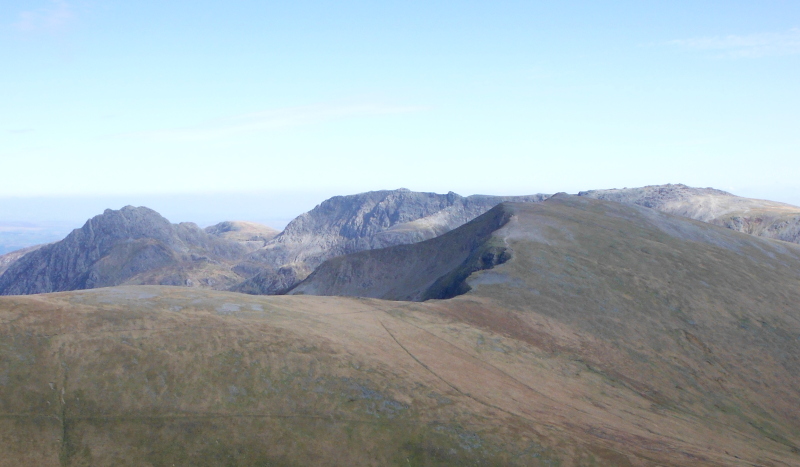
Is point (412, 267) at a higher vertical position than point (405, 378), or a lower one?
higher

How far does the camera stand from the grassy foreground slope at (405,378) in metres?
34.7

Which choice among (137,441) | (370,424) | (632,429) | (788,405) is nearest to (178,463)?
(137,441)

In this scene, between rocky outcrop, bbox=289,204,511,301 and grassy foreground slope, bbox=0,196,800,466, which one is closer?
grassy foreground slope, bbox=0,196,800,466

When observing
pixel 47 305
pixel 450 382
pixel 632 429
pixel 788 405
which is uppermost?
pixel 47 305

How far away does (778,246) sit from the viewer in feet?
396

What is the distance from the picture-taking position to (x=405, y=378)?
143 ft

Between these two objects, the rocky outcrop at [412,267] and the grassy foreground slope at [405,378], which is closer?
the grassy foreground slope at [405,378]

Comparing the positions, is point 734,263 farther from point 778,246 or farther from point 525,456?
point 525,456

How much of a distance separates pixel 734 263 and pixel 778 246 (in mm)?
27774

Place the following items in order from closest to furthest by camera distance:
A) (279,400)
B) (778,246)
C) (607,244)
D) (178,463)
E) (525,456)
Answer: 1. (178,463)
2. (525,456)
3. (279,400)
4. (607,244)
5. (778,246)

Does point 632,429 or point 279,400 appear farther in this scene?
point 632,429

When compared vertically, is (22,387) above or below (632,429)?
above

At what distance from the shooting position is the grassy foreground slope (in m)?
34.7

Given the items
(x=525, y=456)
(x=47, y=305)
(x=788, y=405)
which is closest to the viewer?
(x=525, y=456)
